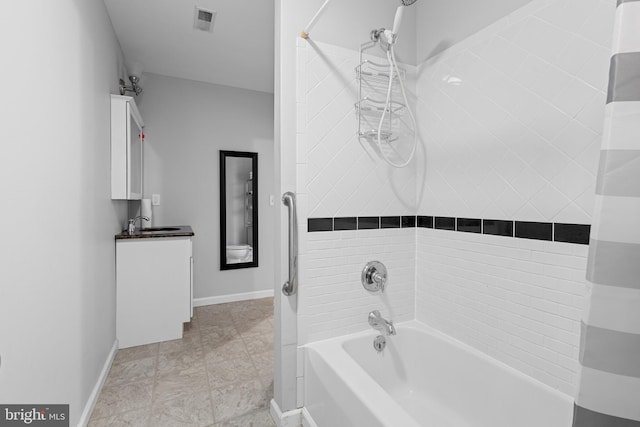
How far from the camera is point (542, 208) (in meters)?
1.26

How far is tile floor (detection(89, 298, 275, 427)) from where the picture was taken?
5.49 ft

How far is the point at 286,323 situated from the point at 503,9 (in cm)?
183

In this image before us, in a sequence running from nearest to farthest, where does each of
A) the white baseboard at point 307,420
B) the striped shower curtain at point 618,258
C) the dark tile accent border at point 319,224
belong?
the striped shower curtain at point 618,258
the white baseboard at point 307,420
the dark tile accent border at point 319,224

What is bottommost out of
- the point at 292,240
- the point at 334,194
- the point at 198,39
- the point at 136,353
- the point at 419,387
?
the point at 136,353

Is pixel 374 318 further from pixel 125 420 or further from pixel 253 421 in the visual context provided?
pixel 125 420

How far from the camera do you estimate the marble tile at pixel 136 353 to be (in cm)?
231

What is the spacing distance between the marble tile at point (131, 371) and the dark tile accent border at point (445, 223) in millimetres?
2156

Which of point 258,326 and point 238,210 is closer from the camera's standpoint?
point 258,326

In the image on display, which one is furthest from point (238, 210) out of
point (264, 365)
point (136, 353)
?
point (264, 365)

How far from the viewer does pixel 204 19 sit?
Result: 2.35 metres

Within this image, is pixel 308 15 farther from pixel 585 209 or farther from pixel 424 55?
pixel 585 209

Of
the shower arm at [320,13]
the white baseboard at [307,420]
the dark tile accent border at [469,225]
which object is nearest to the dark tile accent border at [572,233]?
the dark tile accent border at [469,225]

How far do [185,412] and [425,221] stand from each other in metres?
1.79

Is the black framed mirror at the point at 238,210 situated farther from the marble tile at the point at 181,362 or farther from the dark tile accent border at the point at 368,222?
the dark tile accent border at the point at 368,222
